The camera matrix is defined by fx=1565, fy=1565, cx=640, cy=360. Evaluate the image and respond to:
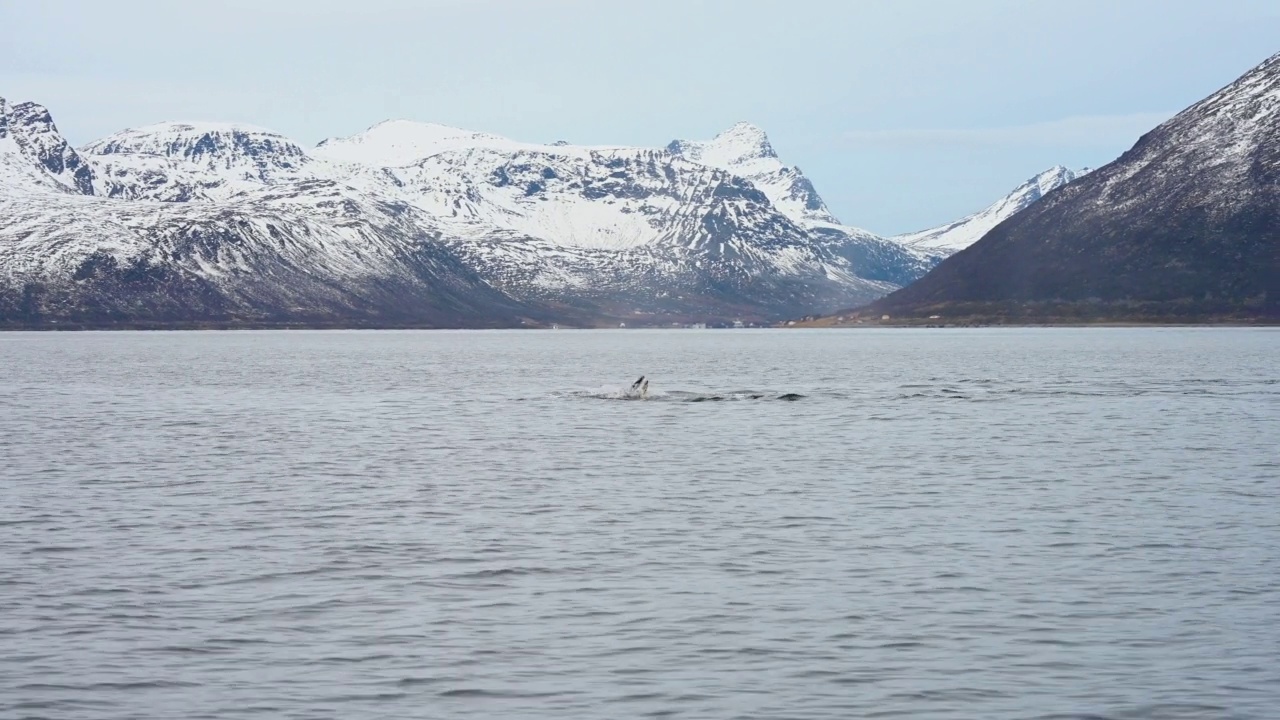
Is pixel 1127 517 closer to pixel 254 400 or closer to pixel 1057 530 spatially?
pixel 1057 530

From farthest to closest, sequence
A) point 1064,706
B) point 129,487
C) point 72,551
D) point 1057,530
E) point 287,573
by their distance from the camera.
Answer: point 129,487 → point 1057,530 → point 72,551 → point 287,573 → point 1064,706

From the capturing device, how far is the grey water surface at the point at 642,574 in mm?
29750

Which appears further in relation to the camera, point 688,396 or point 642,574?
point 688,396

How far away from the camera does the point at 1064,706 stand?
28422 mm

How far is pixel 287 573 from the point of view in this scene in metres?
41.8

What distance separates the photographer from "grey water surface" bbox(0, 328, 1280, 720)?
29750mm

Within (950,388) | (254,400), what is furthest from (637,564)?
(950,388)

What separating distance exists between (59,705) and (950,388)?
4551 inches

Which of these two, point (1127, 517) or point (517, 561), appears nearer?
point (517, 561)

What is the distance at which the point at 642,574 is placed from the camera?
41.2 metres

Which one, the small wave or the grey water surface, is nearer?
the grey water surface

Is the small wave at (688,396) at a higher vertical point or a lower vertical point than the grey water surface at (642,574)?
higher

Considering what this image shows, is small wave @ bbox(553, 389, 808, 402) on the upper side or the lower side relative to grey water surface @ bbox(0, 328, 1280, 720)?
upper

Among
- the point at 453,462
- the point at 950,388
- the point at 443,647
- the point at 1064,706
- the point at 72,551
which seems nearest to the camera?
the point at 1064,706
